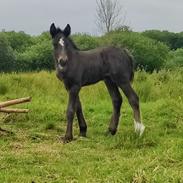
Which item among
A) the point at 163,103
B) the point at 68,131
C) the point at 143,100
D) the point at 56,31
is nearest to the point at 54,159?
the point at 68,131

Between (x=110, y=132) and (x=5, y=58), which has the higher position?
(x=5, y=58)

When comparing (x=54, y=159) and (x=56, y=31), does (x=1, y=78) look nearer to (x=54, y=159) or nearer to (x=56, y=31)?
(x=56, y=31)

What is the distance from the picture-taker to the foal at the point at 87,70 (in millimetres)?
9906

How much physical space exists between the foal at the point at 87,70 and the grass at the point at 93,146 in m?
0.41

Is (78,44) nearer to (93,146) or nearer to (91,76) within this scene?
(91,76)

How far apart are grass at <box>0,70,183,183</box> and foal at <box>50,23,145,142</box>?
41 cm

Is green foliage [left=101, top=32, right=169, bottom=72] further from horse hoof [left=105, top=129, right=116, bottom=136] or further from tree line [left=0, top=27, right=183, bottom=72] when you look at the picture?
horse hoof [left=105, top=129, right=116, bottom=136]

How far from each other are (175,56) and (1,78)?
24259 millimetres

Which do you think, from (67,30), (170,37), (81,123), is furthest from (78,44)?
(170,37)

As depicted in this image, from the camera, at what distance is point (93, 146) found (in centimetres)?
936

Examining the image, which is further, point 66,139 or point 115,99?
point 115,99

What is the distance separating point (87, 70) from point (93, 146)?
65.8 inches

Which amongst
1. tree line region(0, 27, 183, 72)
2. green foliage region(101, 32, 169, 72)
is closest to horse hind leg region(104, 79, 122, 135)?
tree line region(0, 27, 183, 72)

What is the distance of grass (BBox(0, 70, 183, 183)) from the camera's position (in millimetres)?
6977
